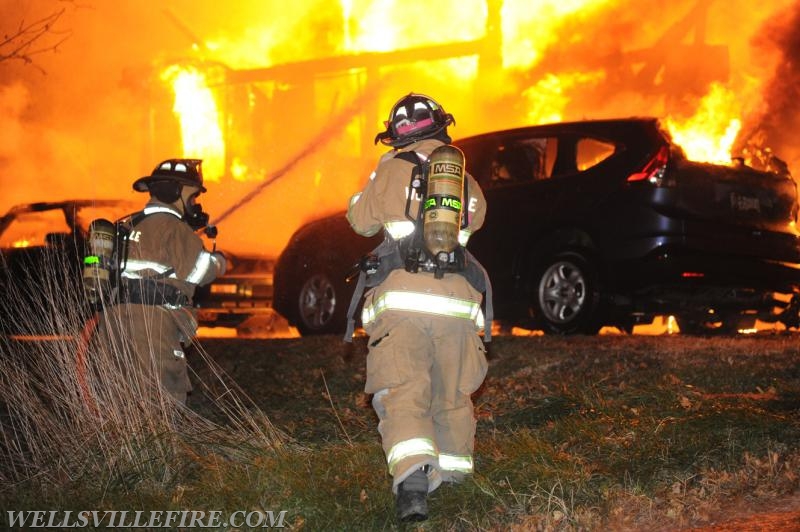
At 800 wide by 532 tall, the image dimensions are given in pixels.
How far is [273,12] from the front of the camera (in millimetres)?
18125

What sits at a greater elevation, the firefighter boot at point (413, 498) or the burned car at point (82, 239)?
the burned car at point (82, 239)

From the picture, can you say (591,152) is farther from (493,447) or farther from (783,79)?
(783,79)

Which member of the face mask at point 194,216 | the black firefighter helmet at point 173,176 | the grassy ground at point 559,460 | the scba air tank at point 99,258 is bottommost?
the grassy ground at point 559,460

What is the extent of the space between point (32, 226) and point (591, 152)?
681 cm

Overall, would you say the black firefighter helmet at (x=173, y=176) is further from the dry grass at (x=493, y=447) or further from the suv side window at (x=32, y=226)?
the suv side window at (x=32, y=226)

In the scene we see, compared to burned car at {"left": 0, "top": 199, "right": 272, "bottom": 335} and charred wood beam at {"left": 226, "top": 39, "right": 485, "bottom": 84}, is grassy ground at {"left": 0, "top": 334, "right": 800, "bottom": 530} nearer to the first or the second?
burned car at {"left": 0, "top": 199, "right": 272, "bottom": 335}

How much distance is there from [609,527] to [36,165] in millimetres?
14871

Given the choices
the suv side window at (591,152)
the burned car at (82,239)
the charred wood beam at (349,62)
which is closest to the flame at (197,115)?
the charred wood beam at (349,62)

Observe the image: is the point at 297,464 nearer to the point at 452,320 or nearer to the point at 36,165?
the point at 452,320

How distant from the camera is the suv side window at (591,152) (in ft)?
24.7

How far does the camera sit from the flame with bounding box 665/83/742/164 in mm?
7418

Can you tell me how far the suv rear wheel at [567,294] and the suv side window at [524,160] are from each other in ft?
2.55

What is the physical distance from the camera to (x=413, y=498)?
3613 millimetres

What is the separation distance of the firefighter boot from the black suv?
3.90 m
